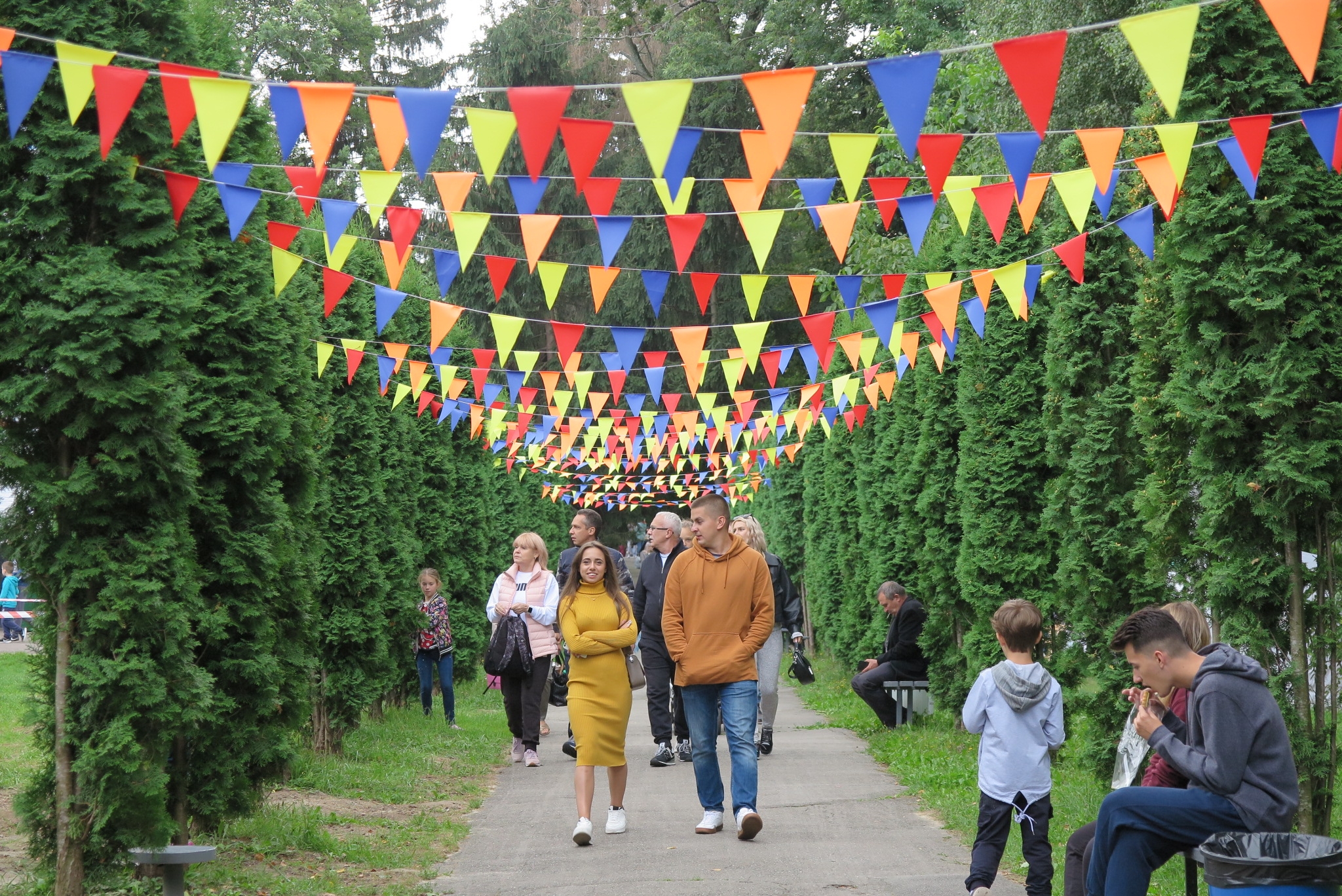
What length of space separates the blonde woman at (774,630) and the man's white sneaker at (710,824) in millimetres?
2080

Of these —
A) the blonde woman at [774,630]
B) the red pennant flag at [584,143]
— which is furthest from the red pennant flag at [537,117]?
the blonde woman at [774,630]

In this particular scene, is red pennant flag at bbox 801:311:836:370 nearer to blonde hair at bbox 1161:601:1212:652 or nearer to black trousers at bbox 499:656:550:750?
black trousers at bbox 499:656:550:750

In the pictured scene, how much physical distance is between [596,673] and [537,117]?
3.01m

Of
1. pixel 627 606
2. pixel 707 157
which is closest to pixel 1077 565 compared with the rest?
pixel 627 606

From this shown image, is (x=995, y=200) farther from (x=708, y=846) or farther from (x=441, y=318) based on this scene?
(x=441, y=318)

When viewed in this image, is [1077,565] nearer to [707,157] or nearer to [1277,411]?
[1277,411]

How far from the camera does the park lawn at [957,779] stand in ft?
19.4

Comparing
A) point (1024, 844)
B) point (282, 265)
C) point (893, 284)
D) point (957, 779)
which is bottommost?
point (957, 779)

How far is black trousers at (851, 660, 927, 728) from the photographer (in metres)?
10.7

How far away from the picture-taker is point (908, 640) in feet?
34.9

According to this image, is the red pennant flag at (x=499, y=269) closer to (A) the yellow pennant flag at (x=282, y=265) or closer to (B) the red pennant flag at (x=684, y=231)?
(B) the red pennant flag at (x=684, y=231)

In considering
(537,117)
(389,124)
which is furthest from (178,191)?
(537,117)

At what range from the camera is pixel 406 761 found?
376 inches

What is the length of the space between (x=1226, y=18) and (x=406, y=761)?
25.1 ft
